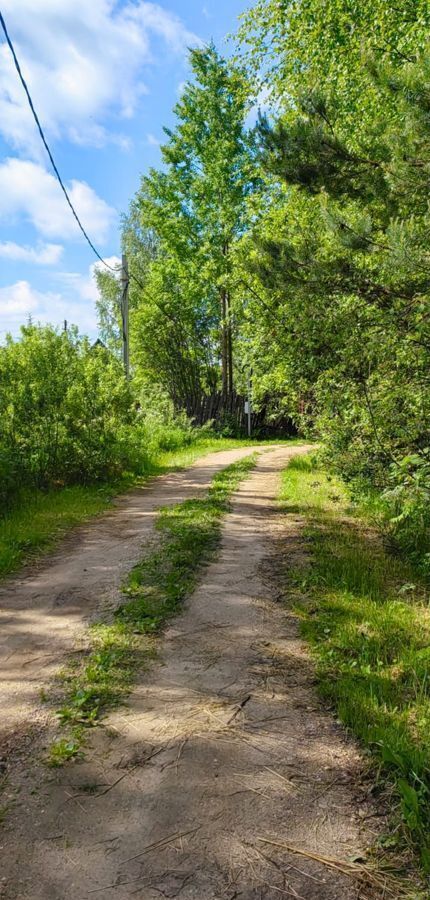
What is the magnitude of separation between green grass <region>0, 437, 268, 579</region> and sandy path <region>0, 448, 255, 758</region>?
22 centimetres

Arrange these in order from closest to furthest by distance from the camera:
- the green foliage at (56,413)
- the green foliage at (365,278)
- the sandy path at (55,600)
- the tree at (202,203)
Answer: the sandy path at (55,600), the green foliage at (365,278), the green foliage at (56,413), the tree at (202,203)

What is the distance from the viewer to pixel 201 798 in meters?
2.20

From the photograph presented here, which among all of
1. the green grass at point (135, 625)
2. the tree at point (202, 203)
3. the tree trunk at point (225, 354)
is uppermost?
the tree at point (202, 203)

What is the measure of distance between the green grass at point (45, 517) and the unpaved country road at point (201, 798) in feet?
9.48

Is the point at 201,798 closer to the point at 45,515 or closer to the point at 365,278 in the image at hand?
the point at 365,278

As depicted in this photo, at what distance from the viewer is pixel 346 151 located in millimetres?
5070

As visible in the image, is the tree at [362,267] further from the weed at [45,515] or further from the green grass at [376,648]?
the weed at [45,515]

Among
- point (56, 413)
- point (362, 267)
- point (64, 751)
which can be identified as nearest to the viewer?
point (64, 751)

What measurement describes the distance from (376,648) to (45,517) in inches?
196

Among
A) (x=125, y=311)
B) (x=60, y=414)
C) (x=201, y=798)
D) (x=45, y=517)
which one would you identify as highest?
(x=125, y=311)

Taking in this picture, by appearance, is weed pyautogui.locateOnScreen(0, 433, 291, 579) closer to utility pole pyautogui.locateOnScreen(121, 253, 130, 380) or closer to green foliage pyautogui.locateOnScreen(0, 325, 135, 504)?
green foliage pyautogui.locateOnScreen(0, 325, 135, 504)

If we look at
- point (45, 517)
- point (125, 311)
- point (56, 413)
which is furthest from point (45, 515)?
point (125, 311)

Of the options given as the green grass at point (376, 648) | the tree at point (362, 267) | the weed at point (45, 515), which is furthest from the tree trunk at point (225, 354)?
the green grass at point (376, 648)

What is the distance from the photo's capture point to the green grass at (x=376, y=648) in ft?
7.75
